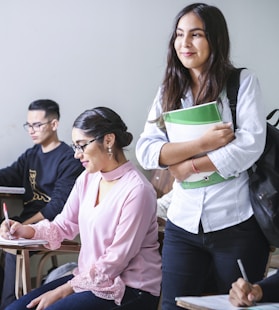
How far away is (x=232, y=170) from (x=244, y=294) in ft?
1.19

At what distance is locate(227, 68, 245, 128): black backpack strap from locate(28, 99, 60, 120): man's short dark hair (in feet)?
5.80

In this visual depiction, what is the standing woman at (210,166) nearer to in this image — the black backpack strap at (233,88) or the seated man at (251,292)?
the black backpack strap at (233,88)

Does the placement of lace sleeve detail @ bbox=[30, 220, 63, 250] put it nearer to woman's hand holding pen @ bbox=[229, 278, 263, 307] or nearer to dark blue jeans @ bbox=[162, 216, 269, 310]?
dark blue jeans @ bbox=[162, 216, 269, 310]

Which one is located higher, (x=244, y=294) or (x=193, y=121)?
(x=193, y=121)

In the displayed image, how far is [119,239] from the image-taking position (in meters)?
2.04

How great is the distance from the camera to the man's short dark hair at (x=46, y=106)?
10.8ft

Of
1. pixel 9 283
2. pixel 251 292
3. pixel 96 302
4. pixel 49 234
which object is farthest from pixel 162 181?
pixel 251 292

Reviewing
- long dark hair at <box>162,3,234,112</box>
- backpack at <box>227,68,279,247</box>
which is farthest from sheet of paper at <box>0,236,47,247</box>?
backpack at <box>227,68,279,247</box>

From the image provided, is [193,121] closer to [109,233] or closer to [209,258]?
[209,258]

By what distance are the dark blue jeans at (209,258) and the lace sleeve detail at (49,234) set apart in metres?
0.77

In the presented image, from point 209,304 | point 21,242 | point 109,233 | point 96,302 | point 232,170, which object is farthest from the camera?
point 21,242

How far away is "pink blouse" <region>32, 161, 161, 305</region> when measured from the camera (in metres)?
2.02

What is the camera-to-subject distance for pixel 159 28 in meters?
3.58

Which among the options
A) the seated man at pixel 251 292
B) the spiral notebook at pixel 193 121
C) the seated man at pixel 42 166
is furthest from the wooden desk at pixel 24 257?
the seated man at pixel 251 292
